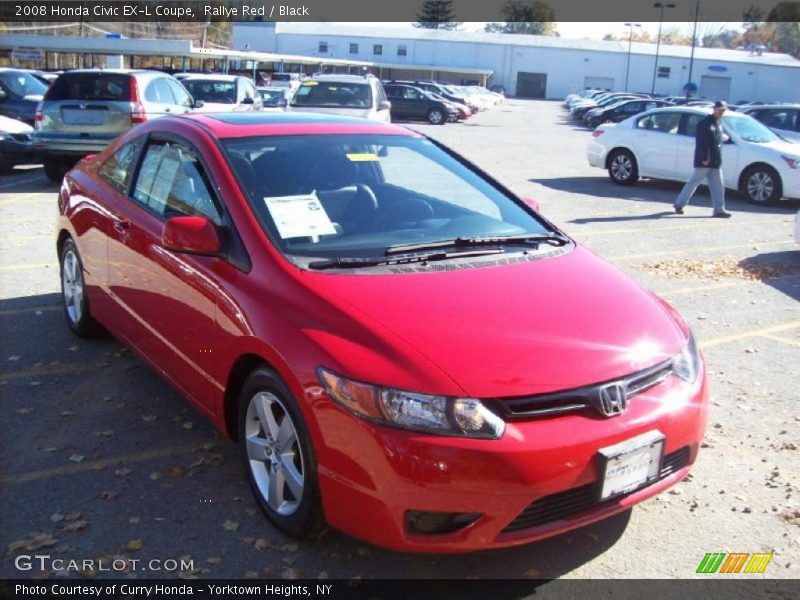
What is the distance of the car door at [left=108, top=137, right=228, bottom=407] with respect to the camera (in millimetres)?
3742

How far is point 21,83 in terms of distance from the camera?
16.8 meters

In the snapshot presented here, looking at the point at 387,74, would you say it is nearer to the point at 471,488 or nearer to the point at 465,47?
the point at 465,47

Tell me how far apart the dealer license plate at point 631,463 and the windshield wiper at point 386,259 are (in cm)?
122

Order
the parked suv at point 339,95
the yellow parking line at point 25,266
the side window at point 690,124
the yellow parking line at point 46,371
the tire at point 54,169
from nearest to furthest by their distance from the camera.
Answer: the yellow parking line at point 46,371 → the yellow parking line at point 25,266 → the tire at point 54,169 → the side window at point 690,124 → the parked suv at point 339,95

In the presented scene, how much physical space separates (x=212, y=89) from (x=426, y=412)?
1703 cm

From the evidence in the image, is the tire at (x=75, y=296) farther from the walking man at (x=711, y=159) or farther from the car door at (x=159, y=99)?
the walking man at (x=711, y=159)

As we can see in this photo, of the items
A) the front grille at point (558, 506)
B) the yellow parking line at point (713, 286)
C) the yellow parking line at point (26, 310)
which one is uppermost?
the front grille at point (558, 506)

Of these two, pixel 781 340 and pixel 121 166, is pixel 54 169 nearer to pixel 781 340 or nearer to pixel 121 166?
pixel 121 166

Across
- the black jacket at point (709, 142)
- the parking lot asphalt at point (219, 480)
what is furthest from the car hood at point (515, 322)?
the black jacket at point (709, 142)

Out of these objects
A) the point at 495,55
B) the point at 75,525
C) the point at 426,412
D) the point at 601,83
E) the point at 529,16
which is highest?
the point at 529,16

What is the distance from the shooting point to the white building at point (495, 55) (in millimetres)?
84500

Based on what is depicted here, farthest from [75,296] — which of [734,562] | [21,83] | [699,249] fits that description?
[21,83]

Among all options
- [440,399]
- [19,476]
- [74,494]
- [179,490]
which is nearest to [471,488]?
[440,399]

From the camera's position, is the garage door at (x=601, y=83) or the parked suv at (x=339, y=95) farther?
the garage door at (x=601, y=83)
